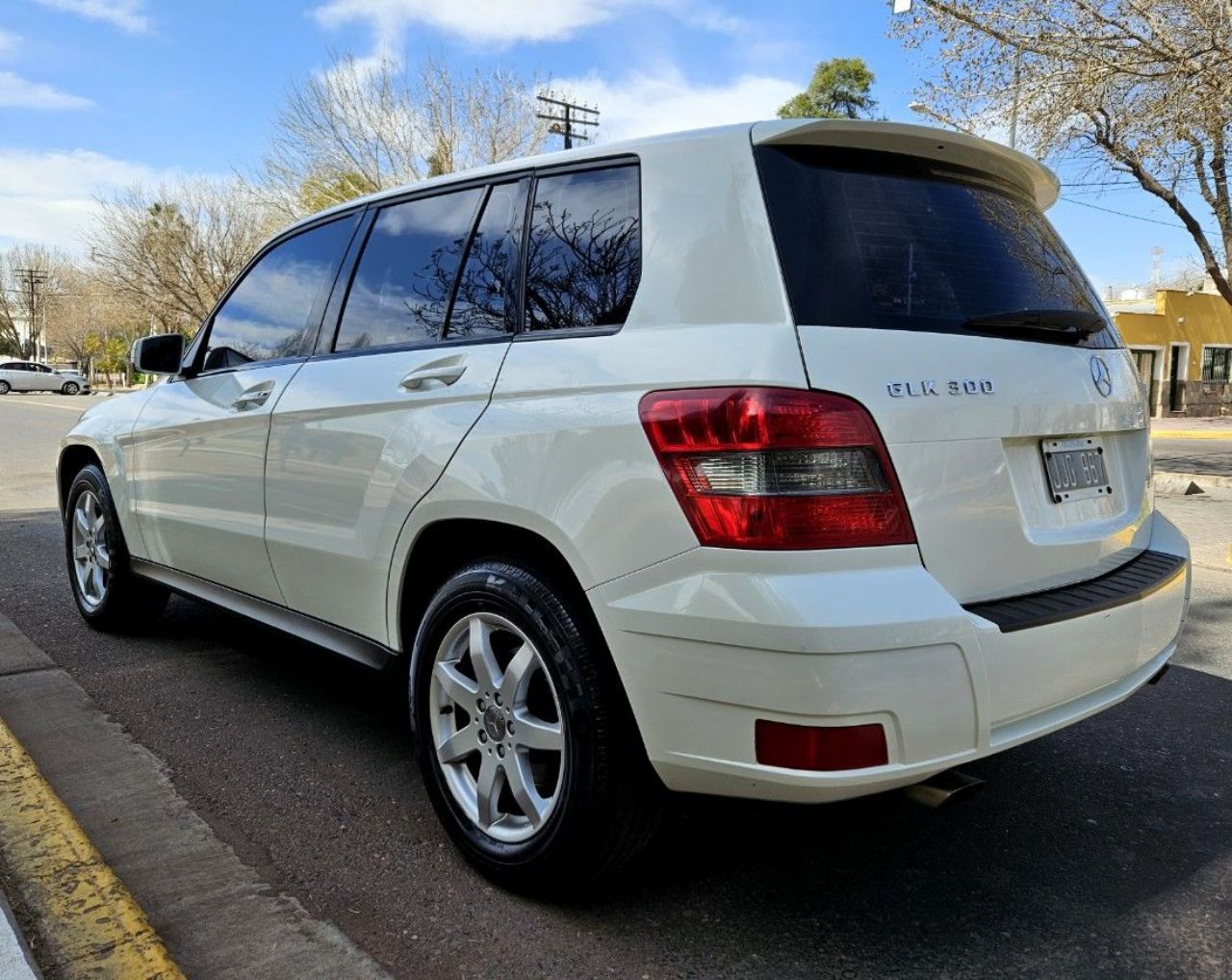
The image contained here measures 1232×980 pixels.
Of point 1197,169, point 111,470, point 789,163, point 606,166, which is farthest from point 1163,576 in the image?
point 1197,169

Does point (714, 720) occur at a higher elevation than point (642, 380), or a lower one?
lower

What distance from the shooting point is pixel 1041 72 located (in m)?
10.7

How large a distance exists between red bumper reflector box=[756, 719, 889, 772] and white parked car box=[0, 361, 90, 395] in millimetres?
54369

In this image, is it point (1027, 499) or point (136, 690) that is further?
point (136, 690)

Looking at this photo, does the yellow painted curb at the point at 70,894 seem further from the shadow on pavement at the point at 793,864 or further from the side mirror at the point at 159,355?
the side mirror at the point at 159,355

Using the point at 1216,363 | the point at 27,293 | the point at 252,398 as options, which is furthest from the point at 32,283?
the point at 252,398

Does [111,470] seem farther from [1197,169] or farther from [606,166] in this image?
[1197,169]

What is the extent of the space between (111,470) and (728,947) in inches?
139

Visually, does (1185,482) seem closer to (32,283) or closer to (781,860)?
(781,860)

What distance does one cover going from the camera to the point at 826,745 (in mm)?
1864

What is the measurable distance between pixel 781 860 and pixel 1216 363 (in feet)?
122

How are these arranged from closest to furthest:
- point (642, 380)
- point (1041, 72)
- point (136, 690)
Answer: point (642, 380) < point (136, 690) < point (1041, 72)

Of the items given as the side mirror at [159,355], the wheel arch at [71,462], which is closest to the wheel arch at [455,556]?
the side mirror at [159,355]

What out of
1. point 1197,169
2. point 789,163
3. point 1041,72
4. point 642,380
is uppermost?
point 1041,72
